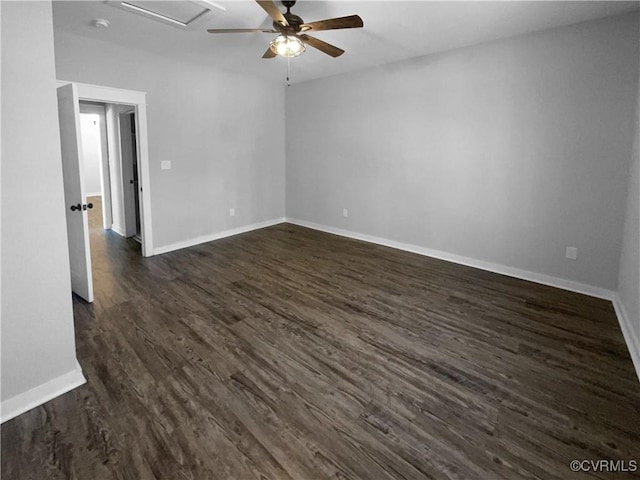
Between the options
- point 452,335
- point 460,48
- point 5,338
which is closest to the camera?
point 5,338

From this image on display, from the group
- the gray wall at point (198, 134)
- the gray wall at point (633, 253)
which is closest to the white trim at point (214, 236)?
the gray wall at point (198, 134)

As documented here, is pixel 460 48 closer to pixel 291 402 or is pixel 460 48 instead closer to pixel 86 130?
pixel 291 402

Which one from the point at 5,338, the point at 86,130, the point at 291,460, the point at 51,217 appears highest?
the point at 86,130

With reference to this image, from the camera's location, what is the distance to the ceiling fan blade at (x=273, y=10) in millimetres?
2311

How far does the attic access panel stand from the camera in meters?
2.90

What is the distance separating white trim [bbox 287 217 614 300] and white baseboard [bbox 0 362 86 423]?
4162mm

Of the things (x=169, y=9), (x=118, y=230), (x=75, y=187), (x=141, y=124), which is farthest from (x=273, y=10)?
(x=118, y=230)

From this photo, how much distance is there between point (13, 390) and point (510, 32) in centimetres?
517

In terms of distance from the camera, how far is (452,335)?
9.06 feet

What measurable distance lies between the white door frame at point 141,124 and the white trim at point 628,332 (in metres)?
5.22

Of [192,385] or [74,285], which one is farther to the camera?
[74,285]

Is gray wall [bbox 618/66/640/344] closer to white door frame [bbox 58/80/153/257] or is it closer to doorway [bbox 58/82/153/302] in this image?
doorway [bbox 58/82/153/302]

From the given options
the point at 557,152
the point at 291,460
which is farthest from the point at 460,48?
the point at 291,460

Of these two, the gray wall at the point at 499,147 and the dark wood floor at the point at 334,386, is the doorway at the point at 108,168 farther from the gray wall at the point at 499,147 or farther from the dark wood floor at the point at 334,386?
the gray wall at the point at 499,147
